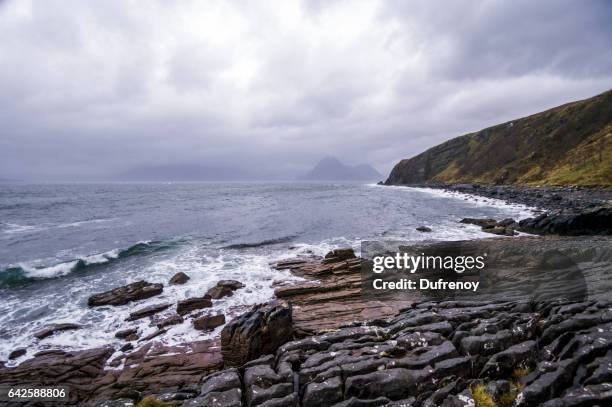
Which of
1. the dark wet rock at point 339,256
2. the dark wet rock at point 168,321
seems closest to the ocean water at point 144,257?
the dark wet rock at point 168,321

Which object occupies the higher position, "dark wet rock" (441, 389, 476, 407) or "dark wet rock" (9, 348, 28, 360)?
"dark wet rock" (441, 389, 476, 407)

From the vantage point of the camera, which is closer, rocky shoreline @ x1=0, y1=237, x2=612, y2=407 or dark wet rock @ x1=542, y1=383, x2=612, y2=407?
dark wet rock @ x1=542, y1=383, x2=612, y2=407

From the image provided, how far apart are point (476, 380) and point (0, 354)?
2187cm

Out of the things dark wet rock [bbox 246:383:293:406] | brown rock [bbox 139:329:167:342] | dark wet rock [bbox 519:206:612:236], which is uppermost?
dark wet rock [bbox 519:206:612:236]

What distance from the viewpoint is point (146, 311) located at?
60.8ft

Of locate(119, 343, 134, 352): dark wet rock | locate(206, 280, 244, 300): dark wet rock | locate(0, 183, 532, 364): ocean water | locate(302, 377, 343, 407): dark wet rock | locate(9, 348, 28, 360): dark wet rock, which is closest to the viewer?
locate(302, 377, 343, 407): dark wet rock

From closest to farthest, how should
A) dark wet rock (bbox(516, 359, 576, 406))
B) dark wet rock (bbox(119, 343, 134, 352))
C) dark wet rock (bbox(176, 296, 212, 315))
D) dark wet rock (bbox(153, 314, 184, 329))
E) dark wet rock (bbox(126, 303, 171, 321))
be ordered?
dark wet rock (bbox(516, 359, 576, 406)), dark wet rock (bbox(119, 343, 134, 352)), dark wet rock (bbox(153, 314, 184, 329)), dark wet rock (bbox(126, 303, 171, 321)), dark wet rock (bbox(176, 296, 212, 315))

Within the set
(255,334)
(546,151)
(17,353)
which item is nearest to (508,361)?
(255,334)

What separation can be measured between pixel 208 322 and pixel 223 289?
14.8 ft

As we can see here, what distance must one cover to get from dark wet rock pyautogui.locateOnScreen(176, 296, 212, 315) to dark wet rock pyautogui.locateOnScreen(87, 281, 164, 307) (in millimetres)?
3473

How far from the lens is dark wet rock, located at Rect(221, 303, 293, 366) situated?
12.3 meters

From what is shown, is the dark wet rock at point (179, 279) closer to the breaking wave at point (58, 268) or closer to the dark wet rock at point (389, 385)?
the breaking wave at point (58, 268)

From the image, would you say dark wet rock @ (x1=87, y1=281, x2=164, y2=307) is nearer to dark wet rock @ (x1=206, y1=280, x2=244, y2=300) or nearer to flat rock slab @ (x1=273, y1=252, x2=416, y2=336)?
dark wet rock @ (x1=206, y1=280, x2=244, y2=300)

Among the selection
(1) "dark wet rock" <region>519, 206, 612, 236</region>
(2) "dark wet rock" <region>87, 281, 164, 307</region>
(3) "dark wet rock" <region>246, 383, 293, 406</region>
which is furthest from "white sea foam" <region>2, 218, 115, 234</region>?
(1) "dark wet rock" <region>519, 206, 612, 236</region>
